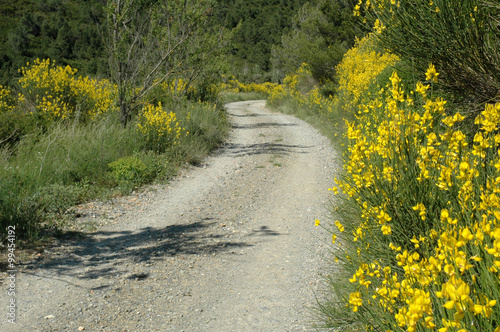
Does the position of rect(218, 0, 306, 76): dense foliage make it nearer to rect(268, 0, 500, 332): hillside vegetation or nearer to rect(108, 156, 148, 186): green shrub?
rect(108, 156, 148, 186): green shrub

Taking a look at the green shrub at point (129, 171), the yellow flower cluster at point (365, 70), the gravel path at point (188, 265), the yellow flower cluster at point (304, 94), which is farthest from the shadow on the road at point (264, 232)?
the yellow flower cluster at point (304, 94)

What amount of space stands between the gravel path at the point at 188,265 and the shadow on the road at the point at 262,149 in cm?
320

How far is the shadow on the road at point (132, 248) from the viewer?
441 centimetres

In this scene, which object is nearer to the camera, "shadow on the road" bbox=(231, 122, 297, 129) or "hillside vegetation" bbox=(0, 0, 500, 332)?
"hillside vegetation" bbox=(0, 0, 500, 332)

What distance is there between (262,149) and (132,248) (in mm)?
7141

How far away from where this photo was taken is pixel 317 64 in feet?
63.3

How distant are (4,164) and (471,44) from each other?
21.5ft

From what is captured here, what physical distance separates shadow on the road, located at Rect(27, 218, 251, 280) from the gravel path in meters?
0.01

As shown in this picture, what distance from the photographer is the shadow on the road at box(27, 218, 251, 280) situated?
441 centimetres

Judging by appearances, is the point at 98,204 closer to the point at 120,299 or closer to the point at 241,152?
the point at 120,299

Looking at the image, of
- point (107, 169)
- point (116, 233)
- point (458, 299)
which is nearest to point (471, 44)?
point (458, 299)

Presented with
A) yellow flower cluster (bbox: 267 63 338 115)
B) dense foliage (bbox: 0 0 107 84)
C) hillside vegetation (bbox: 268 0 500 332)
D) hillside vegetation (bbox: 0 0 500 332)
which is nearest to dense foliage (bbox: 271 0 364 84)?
hillside vegetation (bbox: 0 0 500 332)

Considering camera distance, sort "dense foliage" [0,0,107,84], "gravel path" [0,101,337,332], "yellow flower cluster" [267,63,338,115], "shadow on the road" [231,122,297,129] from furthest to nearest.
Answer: "dense foliage" [0,0,107,84], "yellow flower cluster" [267,63,338,115], "shadow on the road" [231,122,297,129], "gravel path" [0,101,337,332]

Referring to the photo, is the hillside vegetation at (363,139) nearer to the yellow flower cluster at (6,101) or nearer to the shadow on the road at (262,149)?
the yellow flower cluster at (6,101)
